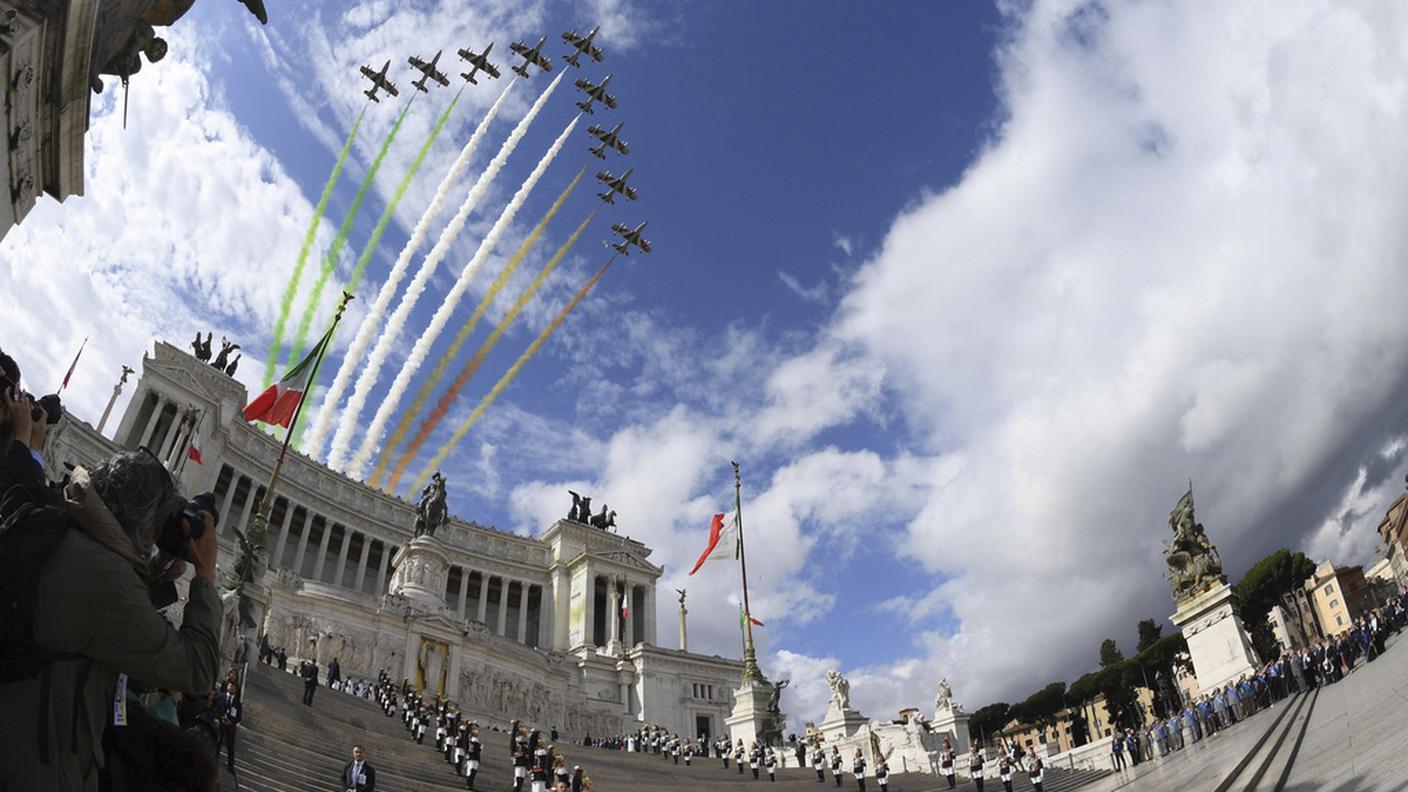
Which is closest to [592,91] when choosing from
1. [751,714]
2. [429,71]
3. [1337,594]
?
[429,71]

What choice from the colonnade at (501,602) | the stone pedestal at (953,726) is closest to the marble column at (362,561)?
the colonnade at (501,602)

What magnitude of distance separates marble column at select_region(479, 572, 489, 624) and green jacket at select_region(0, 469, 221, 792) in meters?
73.5

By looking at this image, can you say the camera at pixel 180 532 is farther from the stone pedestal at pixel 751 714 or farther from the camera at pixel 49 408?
the stone pedestal at pixel 751 714

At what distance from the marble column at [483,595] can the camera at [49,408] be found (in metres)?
72.0

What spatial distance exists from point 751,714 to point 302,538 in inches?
1796

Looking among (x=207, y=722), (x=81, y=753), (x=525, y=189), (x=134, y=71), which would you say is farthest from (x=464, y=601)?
(x=81, y=753)

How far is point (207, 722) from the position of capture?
6.22m

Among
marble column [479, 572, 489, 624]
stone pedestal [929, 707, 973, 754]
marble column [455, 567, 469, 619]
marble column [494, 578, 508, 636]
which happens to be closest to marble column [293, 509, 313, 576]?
marble column [455, 567, 469, 619]

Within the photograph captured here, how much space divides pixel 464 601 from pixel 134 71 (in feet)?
213

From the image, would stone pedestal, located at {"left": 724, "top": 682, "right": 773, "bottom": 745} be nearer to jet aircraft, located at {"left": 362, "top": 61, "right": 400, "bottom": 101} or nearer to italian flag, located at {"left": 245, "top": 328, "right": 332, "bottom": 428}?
italian flag, located at {"left": 245, "top": 328, "right": 332, "bottom": 428}

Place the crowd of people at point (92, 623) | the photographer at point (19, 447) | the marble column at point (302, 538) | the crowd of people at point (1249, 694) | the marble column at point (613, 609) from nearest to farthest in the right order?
the crowd of people at point (92, 623)
the photographer at point (19, 447)
the crowd of people at point (1249, 694)
the marble column at point (302, 538)
the marble column at point (613, 609)

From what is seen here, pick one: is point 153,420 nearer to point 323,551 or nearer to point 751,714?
point 323,551

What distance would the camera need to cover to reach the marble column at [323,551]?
63.8 meters

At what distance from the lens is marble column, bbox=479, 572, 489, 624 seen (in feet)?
234
